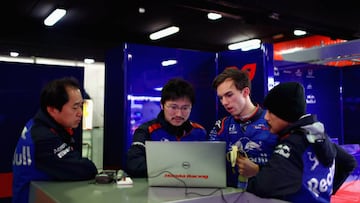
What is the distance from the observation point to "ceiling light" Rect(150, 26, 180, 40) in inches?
314

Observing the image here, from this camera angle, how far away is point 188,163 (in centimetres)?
185

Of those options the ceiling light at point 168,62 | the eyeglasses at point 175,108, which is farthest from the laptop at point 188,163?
the ceiling light at point 168,62

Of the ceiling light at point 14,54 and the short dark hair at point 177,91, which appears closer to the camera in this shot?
the short dark hair at point 177,91

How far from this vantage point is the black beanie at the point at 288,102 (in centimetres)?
181

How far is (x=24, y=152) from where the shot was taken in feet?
6.81

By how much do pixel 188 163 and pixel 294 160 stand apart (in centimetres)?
52

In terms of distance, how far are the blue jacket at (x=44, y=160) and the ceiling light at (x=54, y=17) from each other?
4.70 metres

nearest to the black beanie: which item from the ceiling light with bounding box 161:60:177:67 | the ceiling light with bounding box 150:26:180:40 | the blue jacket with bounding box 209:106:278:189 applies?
the blue jacket with bounding box 209:106:278:189

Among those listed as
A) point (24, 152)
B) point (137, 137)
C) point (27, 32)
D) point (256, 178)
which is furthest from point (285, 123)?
point (27, 32)

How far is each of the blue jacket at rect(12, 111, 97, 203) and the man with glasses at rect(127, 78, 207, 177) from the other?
28cm

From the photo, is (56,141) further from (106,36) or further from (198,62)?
(106,36)

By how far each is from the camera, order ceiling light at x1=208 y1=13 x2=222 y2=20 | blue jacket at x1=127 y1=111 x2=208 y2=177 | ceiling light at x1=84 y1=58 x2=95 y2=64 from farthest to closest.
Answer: ceiling light at x1=84 y1=58 x2=95 y2=64 → ceiling light at x1=208 y1=13 x2=222 y2=20 → blue jacket at x1=127 y1=111 x2=208 y2=177

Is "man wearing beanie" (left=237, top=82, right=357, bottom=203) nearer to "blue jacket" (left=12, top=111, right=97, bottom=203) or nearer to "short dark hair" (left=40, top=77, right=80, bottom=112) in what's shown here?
"blue jacket" (left=12, top=111, right=97, bottom=203)

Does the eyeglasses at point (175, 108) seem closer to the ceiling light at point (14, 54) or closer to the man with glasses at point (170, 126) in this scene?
the man with glasses at point (170, 126)
